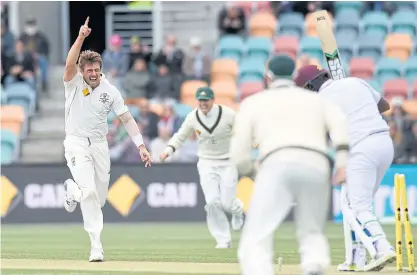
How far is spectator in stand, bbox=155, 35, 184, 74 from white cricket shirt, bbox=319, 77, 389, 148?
13.3 meters

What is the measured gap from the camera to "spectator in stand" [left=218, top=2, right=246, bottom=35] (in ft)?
80.5

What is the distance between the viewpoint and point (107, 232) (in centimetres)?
1805

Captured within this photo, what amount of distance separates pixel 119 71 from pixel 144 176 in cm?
438

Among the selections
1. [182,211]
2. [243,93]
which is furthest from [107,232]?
[243,93]

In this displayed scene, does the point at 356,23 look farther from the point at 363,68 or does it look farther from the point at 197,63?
the point at 197,63

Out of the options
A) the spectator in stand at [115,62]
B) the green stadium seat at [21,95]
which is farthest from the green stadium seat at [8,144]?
the spectator in stand at [115,62]

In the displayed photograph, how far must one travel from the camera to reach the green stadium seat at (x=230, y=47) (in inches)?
974

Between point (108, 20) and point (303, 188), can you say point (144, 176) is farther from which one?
point (303, 188)

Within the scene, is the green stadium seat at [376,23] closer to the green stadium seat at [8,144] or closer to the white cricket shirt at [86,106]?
the green stadium seat at [8,144]

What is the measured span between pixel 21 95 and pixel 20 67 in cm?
56

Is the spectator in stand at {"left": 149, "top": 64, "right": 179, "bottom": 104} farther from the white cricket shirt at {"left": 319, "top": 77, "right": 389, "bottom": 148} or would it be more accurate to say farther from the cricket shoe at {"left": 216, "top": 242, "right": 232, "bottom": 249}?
the white cricket shirt at {"left": 319, "top": 77, "right": 389, "bottom": 148}

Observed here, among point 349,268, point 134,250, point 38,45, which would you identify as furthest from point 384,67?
point 349,268

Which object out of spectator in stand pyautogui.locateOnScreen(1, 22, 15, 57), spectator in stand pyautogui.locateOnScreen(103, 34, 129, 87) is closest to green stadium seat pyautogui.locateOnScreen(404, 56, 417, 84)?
spectator in stand pyautogui.locateOnScreen(103, 34, 129, 87)

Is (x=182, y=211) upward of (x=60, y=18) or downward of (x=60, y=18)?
downward
